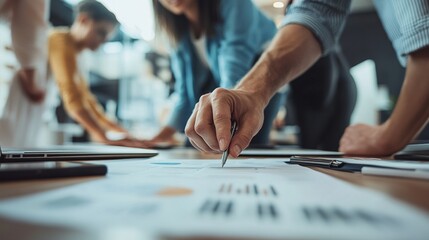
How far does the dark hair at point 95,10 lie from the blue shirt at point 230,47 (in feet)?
2.20

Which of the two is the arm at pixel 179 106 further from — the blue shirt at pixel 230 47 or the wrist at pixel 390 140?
the wrist at pixel 390 140

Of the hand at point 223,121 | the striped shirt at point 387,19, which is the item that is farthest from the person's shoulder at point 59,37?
the hand at point 223,121

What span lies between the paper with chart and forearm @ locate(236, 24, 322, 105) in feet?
1.22

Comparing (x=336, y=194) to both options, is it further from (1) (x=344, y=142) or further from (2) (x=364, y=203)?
(1) (x=344, y=142)

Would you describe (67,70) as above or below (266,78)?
above

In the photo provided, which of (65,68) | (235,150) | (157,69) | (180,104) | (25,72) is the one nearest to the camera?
(235,150)

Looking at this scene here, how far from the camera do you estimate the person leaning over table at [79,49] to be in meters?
1.69

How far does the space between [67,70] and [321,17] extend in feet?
4.62

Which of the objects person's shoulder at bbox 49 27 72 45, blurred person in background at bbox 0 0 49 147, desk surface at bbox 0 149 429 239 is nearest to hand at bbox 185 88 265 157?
desk surface at bbox 0 149 429 239

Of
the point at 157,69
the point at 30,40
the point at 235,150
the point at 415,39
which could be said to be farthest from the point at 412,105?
the point at 157,69

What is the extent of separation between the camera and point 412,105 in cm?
64

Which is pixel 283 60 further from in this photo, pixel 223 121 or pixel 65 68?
pixel 65 68

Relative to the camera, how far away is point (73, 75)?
1740mm

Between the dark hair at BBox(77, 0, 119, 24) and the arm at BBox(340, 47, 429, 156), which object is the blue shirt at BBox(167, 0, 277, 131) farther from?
the dark hair at BBox(77, 0, 119, 24)
